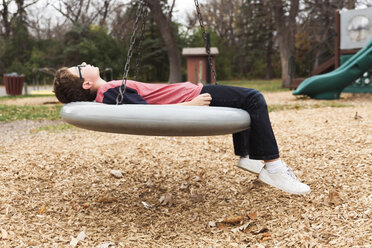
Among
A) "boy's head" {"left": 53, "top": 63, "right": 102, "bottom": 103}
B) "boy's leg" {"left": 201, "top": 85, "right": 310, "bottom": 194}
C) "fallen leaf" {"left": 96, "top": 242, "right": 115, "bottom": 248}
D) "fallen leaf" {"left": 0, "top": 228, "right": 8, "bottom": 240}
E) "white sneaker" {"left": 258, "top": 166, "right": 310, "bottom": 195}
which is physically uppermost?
"boy's head" {"left": 53, "top": 63, "right": 102, "bottom": 103}

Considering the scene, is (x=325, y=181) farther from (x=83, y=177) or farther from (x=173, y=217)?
(x=83, y=177)

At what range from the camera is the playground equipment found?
26.5 ft

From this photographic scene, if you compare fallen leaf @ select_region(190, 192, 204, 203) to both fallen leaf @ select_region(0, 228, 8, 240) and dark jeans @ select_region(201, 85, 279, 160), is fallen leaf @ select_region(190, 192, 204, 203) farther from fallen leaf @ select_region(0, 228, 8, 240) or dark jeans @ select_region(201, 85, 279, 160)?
fallen leaf @ select_region(0, 228, 8, 240)

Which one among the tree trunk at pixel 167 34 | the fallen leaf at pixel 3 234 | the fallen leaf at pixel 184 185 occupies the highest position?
the tree trunk at pixel 167 34

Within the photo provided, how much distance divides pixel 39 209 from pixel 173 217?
100cm

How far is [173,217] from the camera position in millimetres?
2592

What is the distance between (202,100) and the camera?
2.33 meters

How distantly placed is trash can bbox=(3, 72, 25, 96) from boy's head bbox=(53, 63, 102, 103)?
11.1m

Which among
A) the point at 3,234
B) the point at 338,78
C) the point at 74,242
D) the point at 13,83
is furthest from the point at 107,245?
the point at 13,83

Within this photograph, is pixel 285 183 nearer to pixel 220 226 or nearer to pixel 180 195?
pixel 220 226

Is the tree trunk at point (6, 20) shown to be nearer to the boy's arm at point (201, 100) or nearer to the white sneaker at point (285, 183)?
the boy's arm at point (201, 100)

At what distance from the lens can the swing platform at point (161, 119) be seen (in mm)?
1982

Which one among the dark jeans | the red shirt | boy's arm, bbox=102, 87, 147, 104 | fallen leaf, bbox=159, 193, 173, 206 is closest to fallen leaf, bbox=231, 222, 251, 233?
the dark jeans

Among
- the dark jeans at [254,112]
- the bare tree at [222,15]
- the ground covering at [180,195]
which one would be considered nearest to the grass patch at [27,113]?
the ground covering at [180,195]
